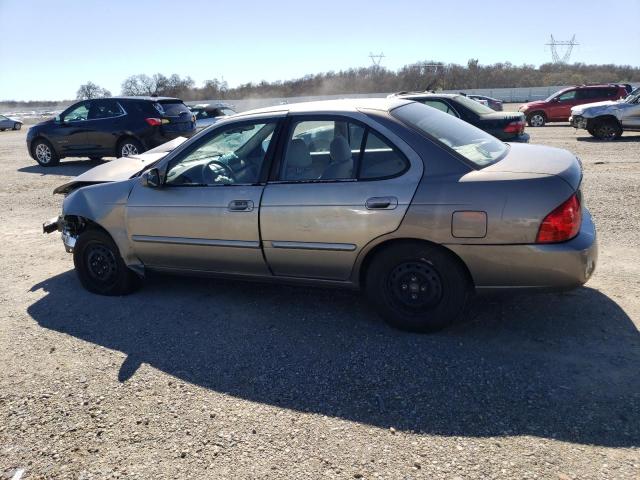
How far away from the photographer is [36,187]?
11.1 m

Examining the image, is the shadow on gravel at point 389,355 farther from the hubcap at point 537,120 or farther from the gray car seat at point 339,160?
the hubcap at point 537,120

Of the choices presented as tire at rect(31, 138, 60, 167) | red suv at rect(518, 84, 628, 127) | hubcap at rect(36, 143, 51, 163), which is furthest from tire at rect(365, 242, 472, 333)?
red suv at rect(518, 84, 628, 127)

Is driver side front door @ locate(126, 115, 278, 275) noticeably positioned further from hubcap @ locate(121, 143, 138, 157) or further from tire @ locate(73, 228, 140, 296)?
hubcap @ locate(121, 143, 138, 157)

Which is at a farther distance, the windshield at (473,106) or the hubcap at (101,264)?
the windshield at (473,106)

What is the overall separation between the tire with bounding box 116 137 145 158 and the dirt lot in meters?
8.41

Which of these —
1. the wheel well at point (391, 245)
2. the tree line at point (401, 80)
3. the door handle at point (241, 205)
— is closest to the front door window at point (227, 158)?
the door handle at point (241, 205)

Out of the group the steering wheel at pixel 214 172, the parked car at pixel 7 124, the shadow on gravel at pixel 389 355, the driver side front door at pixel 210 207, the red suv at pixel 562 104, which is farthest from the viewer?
the parked car at pixel 7 124

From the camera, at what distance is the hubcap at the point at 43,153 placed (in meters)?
14.2

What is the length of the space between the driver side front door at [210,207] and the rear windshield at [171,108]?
30.4 feet

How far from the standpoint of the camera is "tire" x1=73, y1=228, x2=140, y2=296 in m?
4.85

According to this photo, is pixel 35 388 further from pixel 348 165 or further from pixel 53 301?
pixel 348 165

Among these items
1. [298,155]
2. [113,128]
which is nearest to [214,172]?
[298,155]

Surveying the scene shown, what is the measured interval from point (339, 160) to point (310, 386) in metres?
1.69

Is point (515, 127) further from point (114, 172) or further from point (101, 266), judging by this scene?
point (101, 266)
